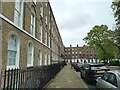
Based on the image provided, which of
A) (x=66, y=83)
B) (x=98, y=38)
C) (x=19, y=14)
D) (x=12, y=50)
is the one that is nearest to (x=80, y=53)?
(x=98, y=38)

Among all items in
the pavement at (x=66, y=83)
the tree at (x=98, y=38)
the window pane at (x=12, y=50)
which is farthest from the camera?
the tree at (x=98, y=38)

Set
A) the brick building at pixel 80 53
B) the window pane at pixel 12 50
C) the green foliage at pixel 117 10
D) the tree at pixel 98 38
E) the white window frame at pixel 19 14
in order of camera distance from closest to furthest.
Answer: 1. the window pane at pixel 12 50
2. the white window frame at pixel 19 14
3. the green foliage at pixel 117 10
4. the tree at pixel 98 38
5. the brick building at pixel 80 53

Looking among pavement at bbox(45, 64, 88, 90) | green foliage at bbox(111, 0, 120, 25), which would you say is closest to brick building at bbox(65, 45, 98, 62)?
green foliage at bbox(111, 0, 120, 25)

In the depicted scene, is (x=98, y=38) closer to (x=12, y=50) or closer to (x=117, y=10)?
(x=117, y=10)

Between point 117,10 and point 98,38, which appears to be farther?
point 98,38

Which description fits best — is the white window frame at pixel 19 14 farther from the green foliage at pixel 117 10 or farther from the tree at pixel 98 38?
the tree at pixel 98 38

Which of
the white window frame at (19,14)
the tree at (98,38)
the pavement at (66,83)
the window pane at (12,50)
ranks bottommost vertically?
the pavement at (66,83)

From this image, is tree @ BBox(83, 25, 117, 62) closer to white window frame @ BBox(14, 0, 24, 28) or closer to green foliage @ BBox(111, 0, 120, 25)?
green foliage @ BBox(111, 0, 120, 25)

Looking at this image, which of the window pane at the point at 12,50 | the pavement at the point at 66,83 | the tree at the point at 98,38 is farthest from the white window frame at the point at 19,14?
the tree at the point at 98,38

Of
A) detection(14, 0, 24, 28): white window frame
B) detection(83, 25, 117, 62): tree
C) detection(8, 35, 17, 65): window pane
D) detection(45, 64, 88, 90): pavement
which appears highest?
detection(83, 25, 117, 62): tree

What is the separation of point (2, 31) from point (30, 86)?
298cm

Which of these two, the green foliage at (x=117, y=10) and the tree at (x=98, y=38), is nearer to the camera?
the green foliage at (x=117, y=10)

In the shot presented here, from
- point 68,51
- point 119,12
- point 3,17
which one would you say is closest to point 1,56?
point 3,17

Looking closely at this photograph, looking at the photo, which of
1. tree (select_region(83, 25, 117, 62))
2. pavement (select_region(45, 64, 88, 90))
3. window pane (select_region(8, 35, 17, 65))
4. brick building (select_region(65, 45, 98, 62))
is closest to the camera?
window pane (select_region(8, 35, 17, 65))
